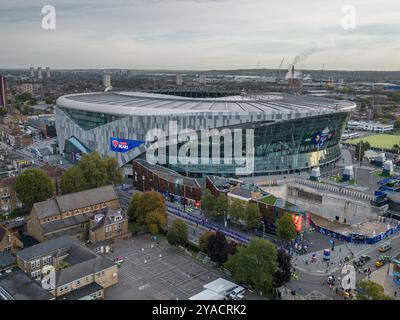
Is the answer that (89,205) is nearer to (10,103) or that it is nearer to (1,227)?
(1,227)

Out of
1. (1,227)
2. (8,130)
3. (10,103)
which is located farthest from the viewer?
(10,103)

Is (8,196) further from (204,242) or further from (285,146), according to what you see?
(285,146)

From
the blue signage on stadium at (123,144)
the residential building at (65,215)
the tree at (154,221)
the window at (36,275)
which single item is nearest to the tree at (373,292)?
the tree at (154,221)

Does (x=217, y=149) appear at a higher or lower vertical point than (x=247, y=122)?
lower

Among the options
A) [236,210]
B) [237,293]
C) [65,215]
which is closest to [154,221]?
[236,210]

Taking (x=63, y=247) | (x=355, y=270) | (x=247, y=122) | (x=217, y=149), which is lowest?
(x=355, y=270)
